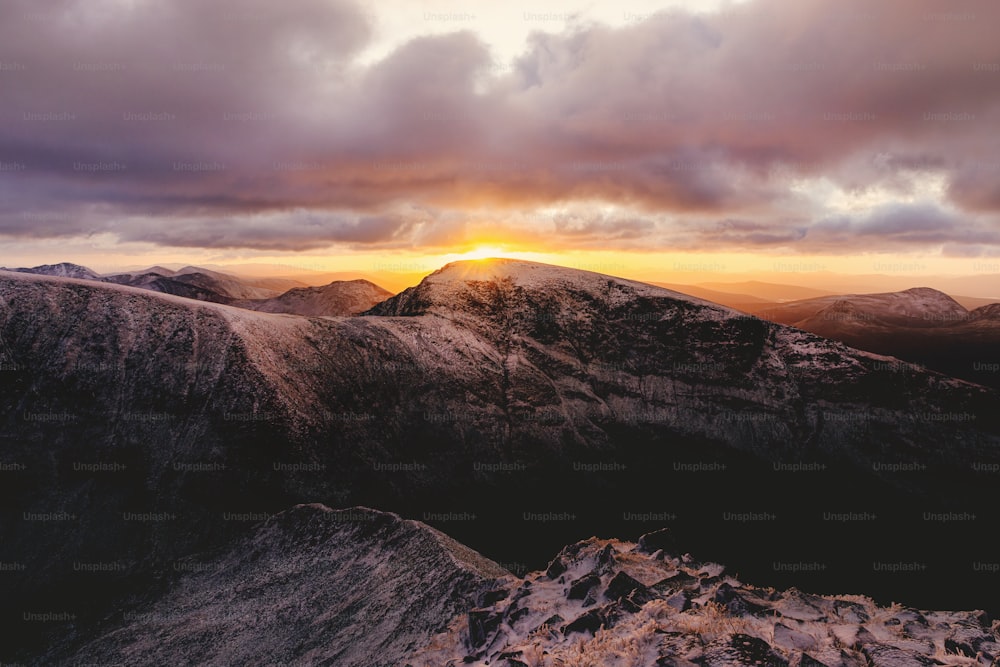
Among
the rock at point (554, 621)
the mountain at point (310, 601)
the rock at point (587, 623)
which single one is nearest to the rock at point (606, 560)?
the rock at point (554, 621)

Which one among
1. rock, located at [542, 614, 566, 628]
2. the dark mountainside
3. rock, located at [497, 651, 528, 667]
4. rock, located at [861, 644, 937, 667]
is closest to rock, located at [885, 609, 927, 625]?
rock, located at [861, 644, 937, 667]

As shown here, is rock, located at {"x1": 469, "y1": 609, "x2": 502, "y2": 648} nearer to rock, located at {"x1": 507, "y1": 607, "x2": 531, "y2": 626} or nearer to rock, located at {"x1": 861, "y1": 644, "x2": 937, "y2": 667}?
rock, located at {"x1": 507, "y1": 607, "x2": 531, "y2": 626}

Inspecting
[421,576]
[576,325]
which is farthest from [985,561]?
[421,576]

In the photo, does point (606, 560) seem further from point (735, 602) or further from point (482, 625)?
point (735, 602)

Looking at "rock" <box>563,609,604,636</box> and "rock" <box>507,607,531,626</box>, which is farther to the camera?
"rock" <box>507,607,531,626</box>

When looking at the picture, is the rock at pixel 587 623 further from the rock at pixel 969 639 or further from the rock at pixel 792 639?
the rock at pixel 969 639

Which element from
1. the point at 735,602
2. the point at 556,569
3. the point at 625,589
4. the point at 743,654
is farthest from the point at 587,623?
the point at 556,569
